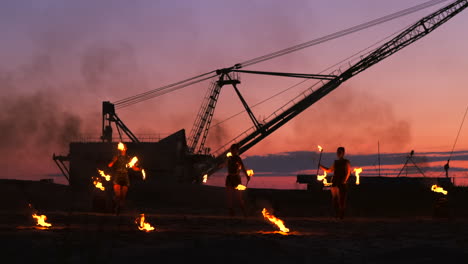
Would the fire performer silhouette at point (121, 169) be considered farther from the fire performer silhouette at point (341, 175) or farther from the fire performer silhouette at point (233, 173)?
the fire performer silhouette at point (341, 175)

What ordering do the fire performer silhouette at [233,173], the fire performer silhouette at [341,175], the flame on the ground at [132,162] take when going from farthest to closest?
the fire performer silhouette at [233,173], the fire performer silhouette at [341,175], the flame on the ground at [132,162]

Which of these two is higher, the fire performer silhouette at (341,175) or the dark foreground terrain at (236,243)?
the fire performer silhouette at (341,175)

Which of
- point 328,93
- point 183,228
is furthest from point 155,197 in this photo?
point 328,93

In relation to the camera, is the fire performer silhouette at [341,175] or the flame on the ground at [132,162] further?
the fire performer silhouette at [341,175]

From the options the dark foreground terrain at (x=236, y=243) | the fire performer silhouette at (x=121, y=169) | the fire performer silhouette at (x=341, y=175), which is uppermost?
the fire performer silhouette at (x=121, y=169)

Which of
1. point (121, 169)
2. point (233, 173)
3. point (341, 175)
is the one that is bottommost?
point (341, 175)

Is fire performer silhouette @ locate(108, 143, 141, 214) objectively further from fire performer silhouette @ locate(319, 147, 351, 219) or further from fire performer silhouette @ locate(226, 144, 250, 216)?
fire performer silhouette @ locate(319, 147, 351, 219)


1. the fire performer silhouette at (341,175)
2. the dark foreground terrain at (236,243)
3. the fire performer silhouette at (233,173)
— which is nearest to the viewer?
the dark foreground terrain at (236,243)

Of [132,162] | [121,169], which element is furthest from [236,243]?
[121,169]

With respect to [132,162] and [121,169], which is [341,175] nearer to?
[132,162]

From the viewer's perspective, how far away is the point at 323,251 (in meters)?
9.47

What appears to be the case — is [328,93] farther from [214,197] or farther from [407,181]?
[214,197]

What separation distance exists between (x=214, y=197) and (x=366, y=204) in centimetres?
803

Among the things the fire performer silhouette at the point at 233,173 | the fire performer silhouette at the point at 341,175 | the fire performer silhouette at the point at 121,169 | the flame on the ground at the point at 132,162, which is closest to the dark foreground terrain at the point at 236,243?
the fire performer silhouette at the point at 341,175
